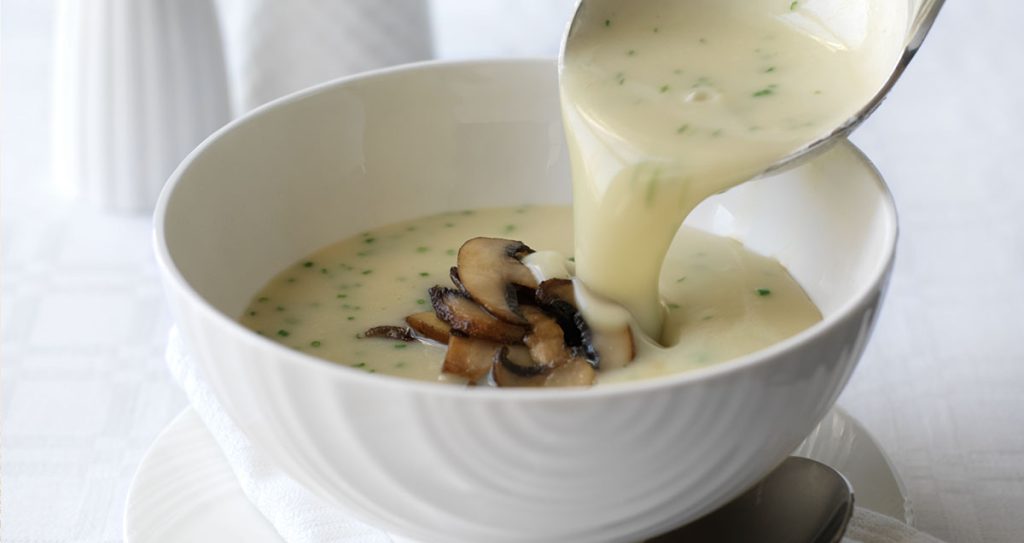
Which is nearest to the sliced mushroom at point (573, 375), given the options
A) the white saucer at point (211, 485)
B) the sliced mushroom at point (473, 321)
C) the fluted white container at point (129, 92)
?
the sliced mushroom at point (473, 321)

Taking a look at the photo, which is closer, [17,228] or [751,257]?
[751,257]

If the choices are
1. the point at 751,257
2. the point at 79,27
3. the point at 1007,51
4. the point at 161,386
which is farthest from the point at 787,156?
the point at 1007,51

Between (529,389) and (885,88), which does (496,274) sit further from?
(885,88)

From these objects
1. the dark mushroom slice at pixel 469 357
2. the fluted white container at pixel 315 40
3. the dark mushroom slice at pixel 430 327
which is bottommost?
the fluted white container at pixel 315 40

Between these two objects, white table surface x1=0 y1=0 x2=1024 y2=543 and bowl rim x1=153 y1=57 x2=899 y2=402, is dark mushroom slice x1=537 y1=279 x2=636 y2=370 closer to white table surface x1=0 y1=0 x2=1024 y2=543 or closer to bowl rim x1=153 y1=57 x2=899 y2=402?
bowl rim x1=153 y1=57 x2=899 y2=402

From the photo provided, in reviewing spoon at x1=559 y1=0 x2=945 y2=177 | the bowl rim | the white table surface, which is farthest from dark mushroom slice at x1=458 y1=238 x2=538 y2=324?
the white table surface

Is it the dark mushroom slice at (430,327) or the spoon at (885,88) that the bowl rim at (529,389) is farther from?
the dark mushroom slice at (430,327)

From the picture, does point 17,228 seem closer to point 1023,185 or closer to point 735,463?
point 735,463
